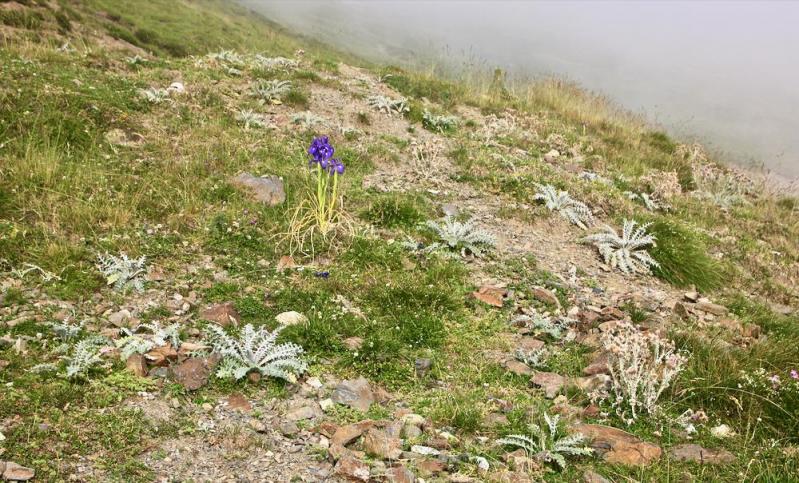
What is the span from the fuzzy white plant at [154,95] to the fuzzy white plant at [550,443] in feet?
30.6

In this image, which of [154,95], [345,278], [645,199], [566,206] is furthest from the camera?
[645,199]

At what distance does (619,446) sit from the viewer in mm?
4301

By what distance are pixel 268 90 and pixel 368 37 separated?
412ft

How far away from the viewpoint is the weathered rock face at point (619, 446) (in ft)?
13.8

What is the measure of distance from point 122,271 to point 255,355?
2.06m

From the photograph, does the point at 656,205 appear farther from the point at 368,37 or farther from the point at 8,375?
the point at 368,37

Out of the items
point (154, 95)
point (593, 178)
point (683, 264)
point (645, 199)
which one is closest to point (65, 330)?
point (154, 95)

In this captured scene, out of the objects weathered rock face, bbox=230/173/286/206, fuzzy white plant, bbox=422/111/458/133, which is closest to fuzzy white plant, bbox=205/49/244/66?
fuzzy white plant, bbox=422/111/458/133

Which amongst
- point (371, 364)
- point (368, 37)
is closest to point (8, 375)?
point (371, 364)

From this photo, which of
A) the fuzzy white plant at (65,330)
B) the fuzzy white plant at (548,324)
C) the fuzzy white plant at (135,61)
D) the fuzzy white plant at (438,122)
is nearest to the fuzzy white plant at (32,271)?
the fuzzy white plant at (65,330)

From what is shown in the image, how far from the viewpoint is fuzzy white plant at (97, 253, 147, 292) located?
571cm

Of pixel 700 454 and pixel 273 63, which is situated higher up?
pixel 273 63

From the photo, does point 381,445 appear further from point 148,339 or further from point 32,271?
point 32,271

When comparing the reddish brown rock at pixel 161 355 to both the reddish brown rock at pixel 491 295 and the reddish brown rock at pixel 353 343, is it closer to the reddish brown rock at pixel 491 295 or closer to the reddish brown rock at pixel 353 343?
the reddish brown rock at pixel 353 343
